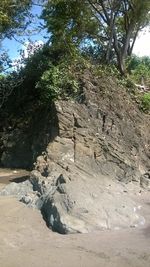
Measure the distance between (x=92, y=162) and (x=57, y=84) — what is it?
303 cm

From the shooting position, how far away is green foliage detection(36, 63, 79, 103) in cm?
1467

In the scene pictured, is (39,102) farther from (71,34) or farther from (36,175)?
(36,175)

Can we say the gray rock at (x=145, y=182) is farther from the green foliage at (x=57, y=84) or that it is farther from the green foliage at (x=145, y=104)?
the green foliage at (x=145, y=104)

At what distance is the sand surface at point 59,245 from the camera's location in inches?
293

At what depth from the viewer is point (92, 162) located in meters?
13.2

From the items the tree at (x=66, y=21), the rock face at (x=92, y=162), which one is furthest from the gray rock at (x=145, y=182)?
the tree at (x=66, y=21)

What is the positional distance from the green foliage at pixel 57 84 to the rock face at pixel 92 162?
392 mm

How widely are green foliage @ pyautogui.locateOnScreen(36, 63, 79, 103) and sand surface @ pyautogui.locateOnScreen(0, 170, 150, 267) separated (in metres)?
5.53

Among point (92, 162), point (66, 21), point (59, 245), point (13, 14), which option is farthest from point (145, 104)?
point (59, 245)

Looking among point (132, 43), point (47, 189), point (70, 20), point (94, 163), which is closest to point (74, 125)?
point (94, 163)

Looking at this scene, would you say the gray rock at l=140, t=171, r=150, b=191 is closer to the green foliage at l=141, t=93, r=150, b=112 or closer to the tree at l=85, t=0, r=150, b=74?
the green foliage at l=141, t=93, r=150, b=112

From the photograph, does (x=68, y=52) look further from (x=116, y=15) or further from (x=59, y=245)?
(x=59, y=245)

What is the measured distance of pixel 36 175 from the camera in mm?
11461

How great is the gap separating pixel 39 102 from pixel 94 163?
174 inches
